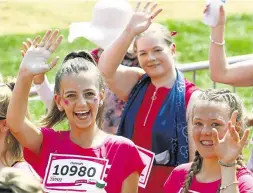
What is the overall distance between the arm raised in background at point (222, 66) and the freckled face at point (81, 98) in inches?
26.9

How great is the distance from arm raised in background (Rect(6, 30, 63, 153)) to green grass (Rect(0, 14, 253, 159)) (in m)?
5.27

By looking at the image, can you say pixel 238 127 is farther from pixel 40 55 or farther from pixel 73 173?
pixel 40 55

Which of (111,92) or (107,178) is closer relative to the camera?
(107,178)

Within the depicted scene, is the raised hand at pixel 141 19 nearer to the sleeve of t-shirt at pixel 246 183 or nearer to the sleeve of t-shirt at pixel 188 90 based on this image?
the sleeve of t-shirt at pixel 188 90

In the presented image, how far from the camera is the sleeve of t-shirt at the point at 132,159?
19.5 ft

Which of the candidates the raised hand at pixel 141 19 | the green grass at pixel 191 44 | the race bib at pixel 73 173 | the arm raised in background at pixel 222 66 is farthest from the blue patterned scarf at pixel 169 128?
the green grass at pixel 191 44

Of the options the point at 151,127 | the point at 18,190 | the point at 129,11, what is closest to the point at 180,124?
the point at 151,127

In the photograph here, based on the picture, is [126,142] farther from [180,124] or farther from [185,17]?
[185,17]

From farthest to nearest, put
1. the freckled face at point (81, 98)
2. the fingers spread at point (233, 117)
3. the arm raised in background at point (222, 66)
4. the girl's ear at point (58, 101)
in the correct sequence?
the arm raised in background at point (222, 66)
the girl's ear at point (58, 101)
the freckled face at point (81, 98)
the fingers spread at point (233, 117)

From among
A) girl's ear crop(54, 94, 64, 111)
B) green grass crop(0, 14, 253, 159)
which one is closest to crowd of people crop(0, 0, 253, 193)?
girl's ear crop(54, 94, 64, 111)

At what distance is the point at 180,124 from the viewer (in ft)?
21.2

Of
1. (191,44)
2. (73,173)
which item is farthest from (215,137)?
(191,44)

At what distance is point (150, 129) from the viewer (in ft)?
21.3

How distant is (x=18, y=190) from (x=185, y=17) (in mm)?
11618
